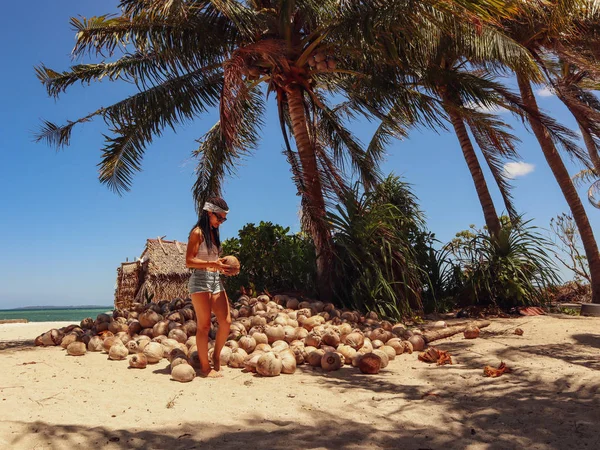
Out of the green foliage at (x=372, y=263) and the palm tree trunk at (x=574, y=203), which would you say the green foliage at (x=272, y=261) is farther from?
the palm tree trunk at (x=574, y=203)

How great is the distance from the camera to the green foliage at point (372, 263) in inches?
274

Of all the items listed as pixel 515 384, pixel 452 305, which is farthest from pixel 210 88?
Result: pixel 515 384

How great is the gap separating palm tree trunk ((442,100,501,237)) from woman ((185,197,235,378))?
664 centimetres

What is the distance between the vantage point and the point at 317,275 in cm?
734

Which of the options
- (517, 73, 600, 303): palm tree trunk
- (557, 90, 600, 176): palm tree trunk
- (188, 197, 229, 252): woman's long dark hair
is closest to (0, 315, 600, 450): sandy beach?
(188, 197, 229, 252): woman's long dark hair

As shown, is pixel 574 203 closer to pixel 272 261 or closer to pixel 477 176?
pixel 477 176

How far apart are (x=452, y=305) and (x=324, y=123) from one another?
13.6 feet

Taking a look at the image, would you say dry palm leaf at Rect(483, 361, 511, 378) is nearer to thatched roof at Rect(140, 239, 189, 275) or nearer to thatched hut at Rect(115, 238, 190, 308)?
thatched hut at Rect(115, 238, 190, 308)

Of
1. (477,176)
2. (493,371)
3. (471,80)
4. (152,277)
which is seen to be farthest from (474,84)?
(152,277)

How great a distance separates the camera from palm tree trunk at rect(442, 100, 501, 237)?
9.52 metres

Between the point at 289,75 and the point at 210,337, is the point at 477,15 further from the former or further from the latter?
the point at 210,337

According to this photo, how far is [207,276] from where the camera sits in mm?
4164

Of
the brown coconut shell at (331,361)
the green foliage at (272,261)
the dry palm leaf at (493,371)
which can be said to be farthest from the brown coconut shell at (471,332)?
the green foliage at (272,261)

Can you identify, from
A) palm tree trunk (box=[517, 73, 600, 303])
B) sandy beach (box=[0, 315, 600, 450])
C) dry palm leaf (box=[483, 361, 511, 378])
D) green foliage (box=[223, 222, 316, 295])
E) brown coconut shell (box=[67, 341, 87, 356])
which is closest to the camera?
sandy beach (box=[0, 315, 600, 450])
